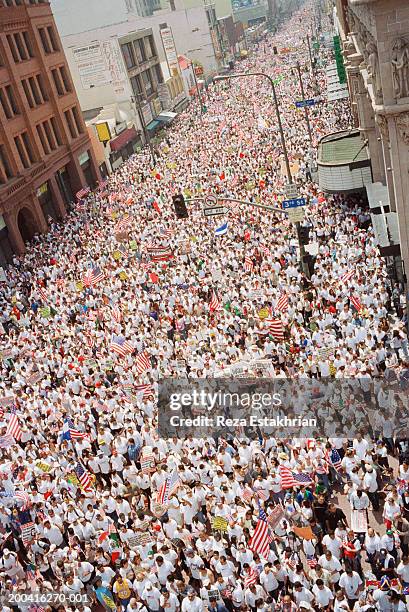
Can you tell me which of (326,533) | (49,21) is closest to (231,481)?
(326,533)

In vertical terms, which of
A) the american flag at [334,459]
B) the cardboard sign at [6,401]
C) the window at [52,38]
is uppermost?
the window at [52,38]

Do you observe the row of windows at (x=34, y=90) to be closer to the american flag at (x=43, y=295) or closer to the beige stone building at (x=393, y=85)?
the american flag at (x=43, y=295)

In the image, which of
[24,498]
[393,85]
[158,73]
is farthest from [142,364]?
[158,73]

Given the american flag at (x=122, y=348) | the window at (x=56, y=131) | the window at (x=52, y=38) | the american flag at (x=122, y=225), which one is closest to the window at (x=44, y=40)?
the window at (x=52, y=38)

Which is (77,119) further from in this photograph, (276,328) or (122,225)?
(276,328)

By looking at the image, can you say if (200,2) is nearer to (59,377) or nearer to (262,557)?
(59,377)

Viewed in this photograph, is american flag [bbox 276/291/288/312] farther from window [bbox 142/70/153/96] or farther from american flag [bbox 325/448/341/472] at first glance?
window [bbox 142/70/153/96]

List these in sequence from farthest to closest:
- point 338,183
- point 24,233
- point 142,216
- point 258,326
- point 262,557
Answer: point 24,233
point 142,216
point 338,183
point 258,326
point 262,557
